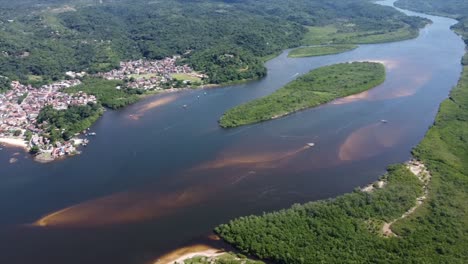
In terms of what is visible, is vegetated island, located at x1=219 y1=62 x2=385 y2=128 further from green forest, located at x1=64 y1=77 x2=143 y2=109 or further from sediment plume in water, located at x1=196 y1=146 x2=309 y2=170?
green forest, located at x1=64 y1=77 x2=143 y2=109

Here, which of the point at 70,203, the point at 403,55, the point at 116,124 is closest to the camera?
the point at 70,203

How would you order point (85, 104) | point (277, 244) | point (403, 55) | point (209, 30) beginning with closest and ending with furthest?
point (277, 244) < point (85, 104) < point (403, 55) < point (209, 30)

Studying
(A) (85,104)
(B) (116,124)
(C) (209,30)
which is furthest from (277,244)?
(C) (209,30)

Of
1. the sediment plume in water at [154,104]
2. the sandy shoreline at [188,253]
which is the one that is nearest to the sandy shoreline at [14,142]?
the sediment plume in water at [154,104]

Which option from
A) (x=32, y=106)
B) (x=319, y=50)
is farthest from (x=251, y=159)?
(x=319, y=50)

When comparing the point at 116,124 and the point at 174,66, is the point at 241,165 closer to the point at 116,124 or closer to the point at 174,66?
the point at 116,124

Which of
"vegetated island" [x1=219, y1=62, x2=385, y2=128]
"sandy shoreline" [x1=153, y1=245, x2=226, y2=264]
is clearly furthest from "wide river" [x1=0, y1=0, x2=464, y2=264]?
"vegetated island" [x1=219, y1=62, x2=385, y2=128]
